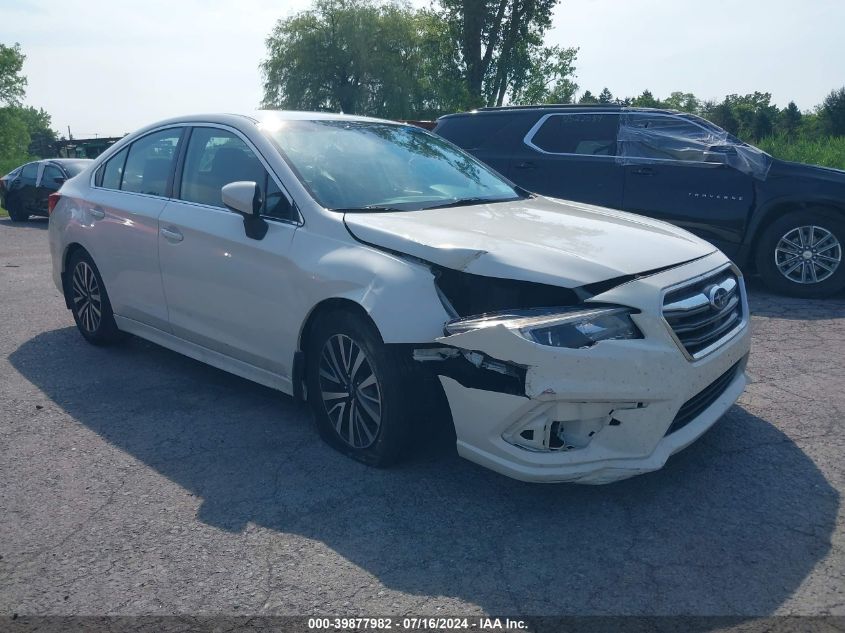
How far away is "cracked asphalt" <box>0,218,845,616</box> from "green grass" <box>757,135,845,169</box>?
13.9 metres

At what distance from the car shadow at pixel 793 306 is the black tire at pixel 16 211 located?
15.6 meters

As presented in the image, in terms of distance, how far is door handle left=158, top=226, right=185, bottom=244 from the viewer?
4.68 m

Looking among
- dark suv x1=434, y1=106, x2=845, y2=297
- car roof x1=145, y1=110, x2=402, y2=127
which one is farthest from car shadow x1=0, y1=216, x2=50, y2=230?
car roof x1=145, y1=110, x2=402, y2=127

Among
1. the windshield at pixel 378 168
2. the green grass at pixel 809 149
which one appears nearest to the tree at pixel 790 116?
the green grass at pixel 809 149

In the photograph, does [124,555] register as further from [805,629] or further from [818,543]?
[818,543]

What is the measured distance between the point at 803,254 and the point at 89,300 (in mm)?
6161

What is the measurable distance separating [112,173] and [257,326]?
2.32m

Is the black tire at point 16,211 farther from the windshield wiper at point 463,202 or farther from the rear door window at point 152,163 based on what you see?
the windshield wiper at point 463,202

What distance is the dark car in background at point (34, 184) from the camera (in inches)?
648

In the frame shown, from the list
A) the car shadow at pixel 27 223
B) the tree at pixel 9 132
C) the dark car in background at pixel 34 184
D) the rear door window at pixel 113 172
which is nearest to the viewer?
the rear door window at pixel 113 172

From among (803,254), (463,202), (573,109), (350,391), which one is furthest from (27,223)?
(350,391)

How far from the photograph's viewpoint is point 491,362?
315cm

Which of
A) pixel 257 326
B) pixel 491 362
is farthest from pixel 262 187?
pixel 491 362

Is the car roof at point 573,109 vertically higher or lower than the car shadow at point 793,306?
higher
